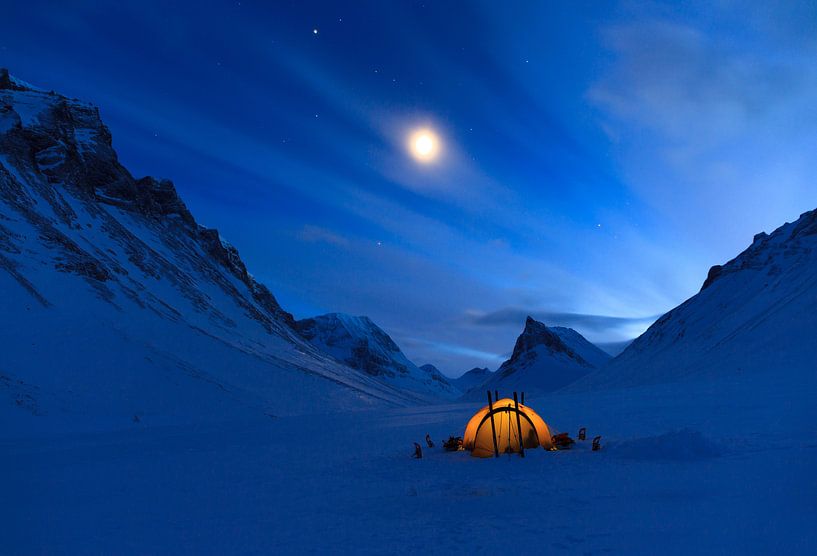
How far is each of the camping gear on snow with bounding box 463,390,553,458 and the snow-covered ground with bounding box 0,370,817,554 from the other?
64 centimetres

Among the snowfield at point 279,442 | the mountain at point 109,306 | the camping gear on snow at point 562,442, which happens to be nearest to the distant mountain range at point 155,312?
the mountain at point 109,306

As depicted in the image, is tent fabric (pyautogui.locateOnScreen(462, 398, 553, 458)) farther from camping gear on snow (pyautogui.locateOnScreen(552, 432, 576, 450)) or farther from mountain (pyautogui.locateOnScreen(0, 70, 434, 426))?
mountain (pyautogui.locateOnScreen(0, 70, 434, 426))

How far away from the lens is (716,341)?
9562 centimetres

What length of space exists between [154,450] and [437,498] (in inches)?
753

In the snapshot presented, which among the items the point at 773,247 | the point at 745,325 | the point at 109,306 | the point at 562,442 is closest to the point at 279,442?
the point at 562,442

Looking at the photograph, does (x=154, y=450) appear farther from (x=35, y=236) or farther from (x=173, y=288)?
(x=173, y=288)

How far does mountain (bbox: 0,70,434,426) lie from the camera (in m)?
49.9

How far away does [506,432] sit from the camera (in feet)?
66.5

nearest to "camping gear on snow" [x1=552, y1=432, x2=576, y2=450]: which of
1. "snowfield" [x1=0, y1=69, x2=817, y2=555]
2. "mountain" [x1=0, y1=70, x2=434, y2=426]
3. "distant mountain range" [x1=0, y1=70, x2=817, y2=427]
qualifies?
"snowfield" [x1=0, y1=69, x2=817, y2=555]

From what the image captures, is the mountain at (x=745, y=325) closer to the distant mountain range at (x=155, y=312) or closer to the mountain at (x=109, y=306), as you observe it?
the distant mountain range at (x=155, y=312)

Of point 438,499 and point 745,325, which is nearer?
point 438,499

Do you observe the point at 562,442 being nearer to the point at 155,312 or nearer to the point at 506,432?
the point at 506,432

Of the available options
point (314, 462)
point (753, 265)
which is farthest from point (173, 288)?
point (753, 265)

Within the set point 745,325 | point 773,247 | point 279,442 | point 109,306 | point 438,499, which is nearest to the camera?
point 438,499
